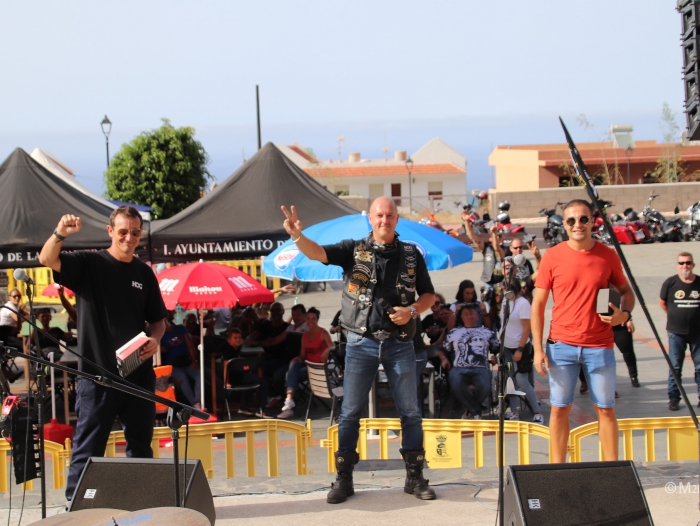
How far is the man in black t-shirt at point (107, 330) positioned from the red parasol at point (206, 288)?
317cm

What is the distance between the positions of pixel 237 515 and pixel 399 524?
97 centimetres

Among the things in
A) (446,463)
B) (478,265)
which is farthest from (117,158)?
(446,463)

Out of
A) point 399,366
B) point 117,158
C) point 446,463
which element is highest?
point 117,158

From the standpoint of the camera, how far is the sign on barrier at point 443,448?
19.8 feet

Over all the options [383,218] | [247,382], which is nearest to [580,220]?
[383,218]

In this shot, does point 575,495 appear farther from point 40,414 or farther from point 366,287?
Answer: point 40,414

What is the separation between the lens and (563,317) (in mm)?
5008

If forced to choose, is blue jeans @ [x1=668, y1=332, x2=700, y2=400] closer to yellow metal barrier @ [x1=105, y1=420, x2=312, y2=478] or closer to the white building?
yellow metal barrier @ [x1=105, y1=420, x2=312, y2=478]

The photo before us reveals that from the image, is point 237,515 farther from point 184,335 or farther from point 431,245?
point 184,335

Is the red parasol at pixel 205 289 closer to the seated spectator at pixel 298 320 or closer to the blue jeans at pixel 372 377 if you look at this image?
the seated spectator at pixel 298 320

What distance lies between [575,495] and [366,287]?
176cm

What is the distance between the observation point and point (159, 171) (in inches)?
912

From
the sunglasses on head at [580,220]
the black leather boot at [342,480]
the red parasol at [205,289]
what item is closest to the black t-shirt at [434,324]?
the red parasol at [205,289]

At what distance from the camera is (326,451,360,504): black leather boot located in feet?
15.8
